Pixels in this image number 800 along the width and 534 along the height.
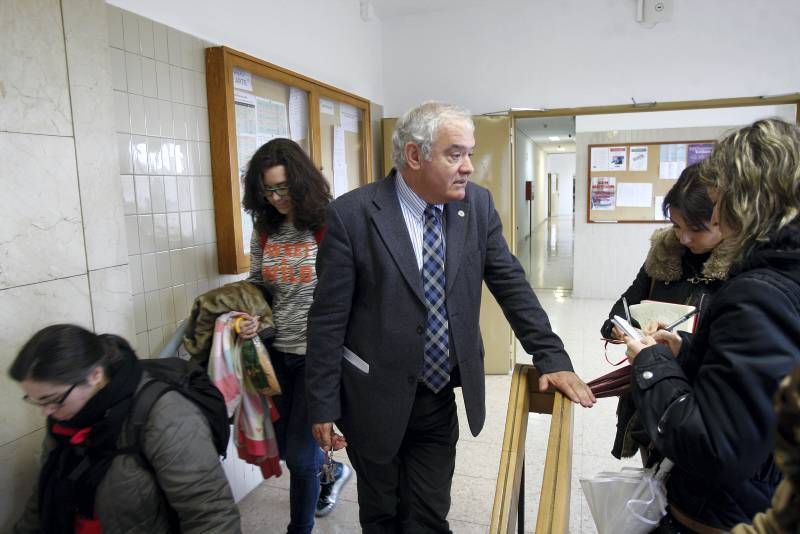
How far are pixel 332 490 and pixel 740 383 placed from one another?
86.9 inches

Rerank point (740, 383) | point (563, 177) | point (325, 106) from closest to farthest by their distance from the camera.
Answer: point (740, 383)
point (325, 106)
point (563, 177)

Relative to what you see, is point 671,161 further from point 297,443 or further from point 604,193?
point 297,443

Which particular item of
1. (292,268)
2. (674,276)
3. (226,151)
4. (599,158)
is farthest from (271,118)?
(599,158)

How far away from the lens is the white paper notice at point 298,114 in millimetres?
2951

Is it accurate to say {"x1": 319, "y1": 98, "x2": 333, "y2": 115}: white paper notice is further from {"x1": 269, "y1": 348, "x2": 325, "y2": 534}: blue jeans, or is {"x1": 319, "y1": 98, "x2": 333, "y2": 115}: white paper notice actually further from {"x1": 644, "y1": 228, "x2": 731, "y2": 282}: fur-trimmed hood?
{"x1": 644, "y1": 228, "x2": 731, "y2": 282}: fur-trimmed hood

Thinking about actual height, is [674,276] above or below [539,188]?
below

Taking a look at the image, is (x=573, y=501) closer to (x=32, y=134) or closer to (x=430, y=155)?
(x=430, y=155)

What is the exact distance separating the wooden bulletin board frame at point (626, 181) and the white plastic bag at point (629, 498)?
5.92m

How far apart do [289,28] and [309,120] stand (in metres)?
0.49

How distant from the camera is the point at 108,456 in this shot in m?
1.32

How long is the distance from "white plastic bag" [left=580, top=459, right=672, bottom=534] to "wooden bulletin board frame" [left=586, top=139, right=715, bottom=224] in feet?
19.4

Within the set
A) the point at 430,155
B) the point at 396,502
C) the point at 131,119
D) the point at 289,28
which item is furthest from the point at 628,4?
the point at 396,502

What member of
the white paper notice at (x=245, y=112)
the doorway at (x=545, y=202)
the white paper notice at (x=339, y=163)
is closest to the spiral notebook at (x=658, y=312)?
the white paper notice at (x=245, y=112)

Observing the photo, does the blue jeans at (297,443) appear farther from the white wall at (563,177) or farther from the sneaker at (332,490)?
the white wall at (563,177)
